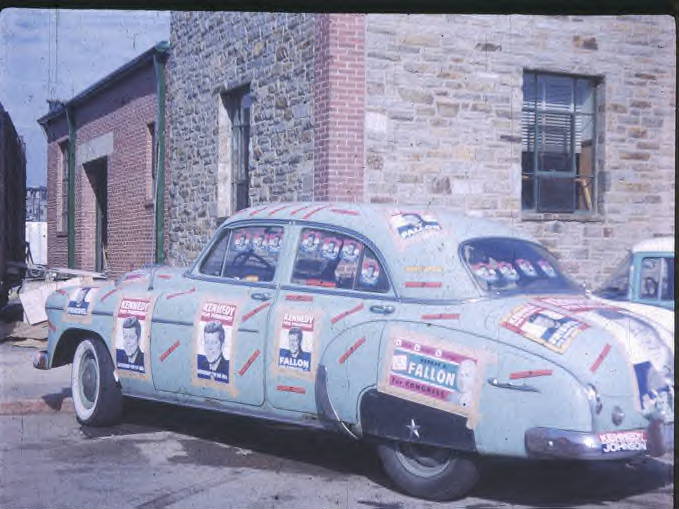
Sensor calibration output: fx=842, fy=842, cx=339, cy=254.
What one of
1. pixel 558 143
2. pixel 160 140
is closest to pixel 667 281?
pixel 558 143

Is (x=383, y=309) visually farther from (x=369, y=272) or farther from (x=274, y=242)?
(x=274, y=242)

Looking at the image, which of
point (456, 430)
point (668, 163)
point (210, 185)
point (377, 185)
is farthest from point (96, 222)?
point (456, 430)

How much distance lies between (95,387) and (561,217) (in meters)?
6.99

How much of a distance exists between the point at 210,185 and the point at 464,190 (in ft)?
15.1

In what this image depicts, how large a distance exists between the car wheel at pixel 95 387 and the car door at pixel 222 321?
621 mm

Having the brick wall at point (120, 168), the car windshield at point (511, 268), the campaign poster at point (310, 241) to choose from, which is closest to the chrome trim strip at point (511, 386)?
the car windshield at point (511, 268)

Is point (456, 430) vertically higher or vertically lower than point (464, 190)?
lower

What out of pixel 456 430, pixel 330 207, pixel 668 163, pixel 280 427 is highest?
pixel 668 163

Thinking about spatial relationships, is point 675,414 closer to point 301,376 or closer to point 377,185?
point 301,376

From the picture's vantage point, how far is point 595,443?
4.32 metres

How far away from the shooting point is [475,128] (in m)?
10.9

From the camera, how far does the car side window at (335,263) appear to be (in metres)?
5.32

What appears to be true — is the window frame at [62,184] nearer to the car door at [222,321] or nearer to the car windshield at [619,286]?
the car door at [222,321]

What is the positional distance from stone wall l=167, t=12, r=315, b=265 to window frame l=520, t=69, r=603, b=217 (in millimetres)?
3056
